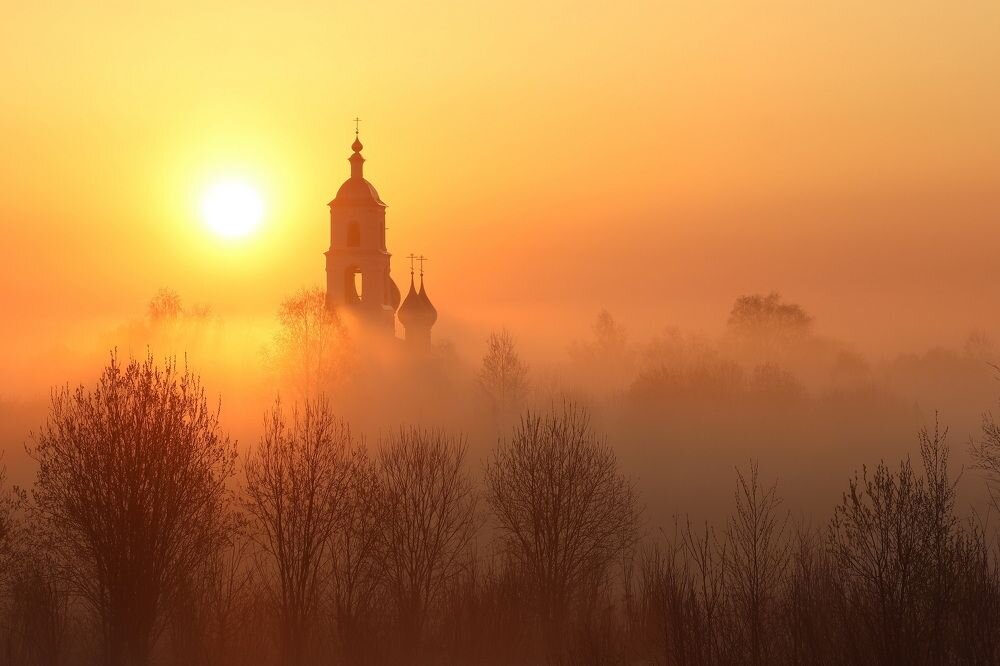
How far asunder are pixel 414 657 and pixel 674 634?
24.5 ft

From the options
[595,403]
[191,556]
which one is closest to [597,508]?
[191,556]

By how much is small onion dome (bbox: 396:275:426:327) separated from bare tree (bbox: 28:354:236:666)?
187ft

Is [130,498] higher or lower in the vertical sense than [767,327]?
lower

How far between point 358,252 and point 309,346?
8211 mm

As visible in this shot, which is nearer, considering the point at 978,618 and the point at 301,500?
the point at 978,618

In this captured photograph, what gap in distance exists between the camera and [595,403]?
83125 mm

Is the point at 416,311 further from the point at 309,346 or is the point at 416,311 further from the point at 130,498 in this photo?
the point at 130,498

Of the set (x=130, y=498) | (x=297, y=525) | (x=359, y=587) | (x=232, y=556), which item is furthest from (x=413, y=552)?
(x=130, y=498)

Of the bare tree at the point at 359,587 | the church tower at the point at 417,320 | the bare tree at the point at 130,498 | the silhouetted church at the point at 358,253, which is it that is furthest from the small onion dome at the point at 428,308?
the bare tree at the point at 130,498

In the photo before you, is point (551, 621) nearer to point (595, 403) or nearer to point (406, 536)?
point (406, 536)

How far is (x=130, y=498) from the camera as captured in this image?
91.8 feet

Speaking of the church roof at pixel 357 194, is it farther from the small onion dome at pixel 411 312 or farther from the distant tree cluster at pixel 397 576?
the distant tree cluster at pixel 397 576

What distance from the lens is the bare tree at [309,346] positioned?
6650 centimetres

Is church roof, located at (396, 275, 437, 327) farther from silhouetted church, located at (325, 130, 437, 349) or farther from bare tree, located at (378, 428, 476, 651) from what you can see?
bare tree, located at (378, 428, 476, 651)
